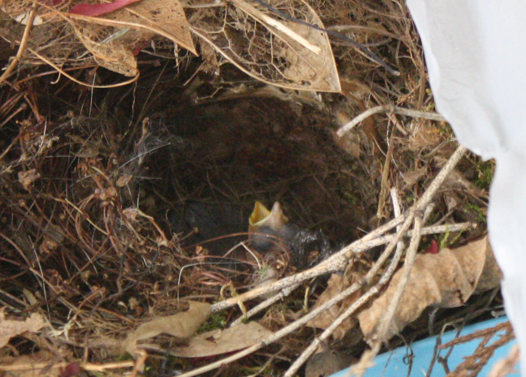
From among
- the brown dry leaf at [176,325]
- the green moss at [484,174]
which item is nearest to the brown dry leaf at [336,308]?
the brown dry leaf at [176,325]

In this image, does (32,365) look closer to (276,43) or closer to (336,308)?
(336,308)

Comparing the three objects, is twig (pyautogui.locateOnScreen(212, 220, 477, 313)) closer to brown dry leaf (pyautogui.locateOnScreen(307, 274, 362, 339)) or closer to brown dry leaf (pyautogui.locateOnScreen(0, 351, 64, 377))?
brown dry leaf (pyautogui.locateOnScreen(307, 274, 362, 339))

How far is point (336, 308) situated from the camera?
0.85m

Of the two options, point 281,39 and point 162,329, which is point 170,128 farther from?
point 162,329

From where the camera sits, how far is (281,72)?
0.98 meters

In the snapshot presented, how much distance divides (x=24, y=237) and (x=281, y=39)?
0.62m

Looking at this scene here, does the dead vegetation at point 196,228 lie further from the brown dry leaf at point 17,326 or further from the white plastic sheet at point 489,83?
the white plastic sheet at point 489,83

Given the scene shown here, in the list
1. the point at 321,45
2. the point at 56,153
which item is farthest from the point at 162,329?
the point at 321,45

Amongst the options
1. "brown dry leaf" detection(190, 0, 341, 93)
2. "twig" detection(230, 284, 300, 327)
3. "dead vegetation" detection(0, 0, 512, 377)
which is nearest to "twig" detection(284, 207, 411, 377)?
"dead vegetation" detection(0, 0, 512, 377)

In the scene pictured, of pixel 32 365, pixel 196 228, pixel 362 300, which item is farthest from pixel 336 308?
pixel 32 365

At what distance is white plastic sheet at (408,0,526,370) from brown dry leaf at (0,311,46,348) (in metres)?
0.69

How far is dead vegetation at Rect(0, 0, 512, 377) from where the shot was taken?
823 mm

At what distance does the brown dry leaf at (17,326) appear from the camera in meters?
0.81

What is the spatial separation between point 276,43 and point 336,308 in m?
0.50
